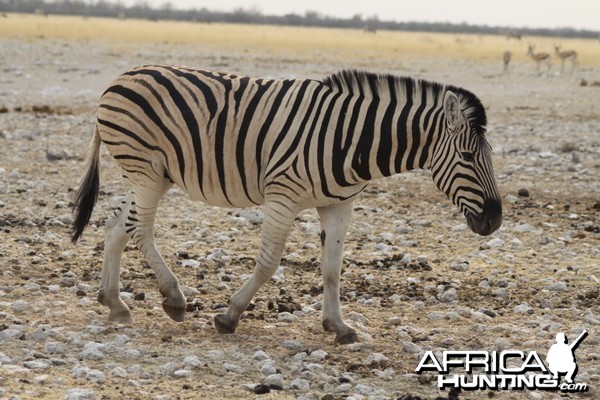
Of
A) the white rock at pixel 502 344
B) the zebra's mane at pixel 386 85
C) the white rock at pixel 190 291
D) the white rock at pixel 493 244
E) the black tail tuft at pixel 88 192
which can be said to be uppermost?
the zebra's mane at pixel 386 85

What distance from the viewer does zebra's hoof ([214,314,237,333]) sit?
673 centimetres

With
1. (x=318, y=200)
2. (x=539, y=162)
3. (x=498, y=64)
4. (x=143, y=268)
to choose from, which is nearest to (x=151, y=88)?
(x=318, y=200)

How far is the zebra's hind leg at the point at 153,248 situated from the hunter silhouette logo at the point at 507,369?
6.07ft

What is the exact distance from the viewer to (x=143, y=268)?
8570 millimetres

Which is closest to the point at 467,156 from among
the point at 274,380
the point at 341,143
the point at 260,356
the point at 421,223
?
the point at 341,143

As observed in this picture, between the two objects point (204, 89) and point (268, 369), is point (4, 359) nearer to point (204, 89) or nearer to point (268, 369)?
point (268, 369)

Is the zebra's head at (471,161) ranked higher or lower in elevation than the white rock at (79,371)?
higher

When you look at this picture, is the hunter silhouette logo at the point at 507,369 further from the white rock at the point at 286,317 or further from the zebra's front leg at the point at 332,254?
the white rock at the point at 286,317

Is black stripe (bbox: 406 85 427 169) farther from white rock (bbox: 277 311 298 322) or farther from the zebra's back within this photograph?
white rock (bbox: 277 311 298 322)

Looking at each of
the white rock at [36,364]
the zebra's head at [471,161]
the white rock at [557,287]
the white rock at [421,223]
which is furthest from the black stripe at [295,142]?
the white rock at [421,223]

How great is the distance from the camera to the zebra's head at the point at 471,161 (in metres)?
6.46

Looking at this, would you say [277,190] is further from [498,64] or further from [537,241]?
[498,64]

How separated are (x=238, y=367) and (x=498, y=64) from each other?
40318 mm

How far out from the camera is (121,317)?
22.9 feet
